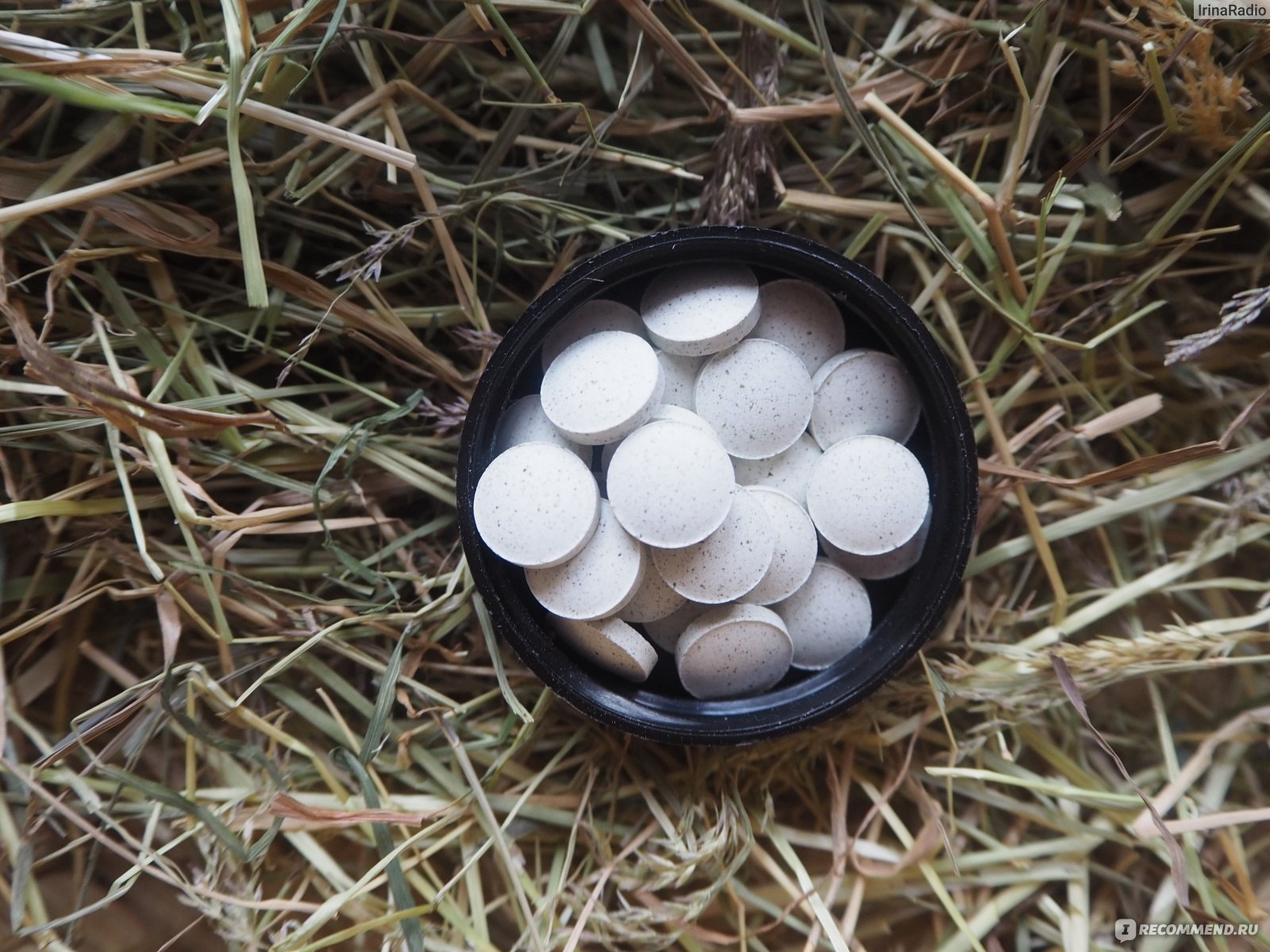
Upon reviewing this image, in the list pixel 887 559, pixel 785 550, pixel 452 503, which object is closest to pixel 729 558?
pixel 785 550

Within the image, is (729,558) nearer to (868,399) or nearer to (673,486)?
(673,486)

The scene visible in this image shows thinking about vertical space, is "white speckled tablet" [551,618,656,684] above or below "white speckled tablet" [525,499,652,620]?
below

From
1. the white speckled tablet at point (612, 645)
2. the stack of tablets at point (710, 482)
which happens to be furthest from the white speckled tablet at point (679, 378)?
the white speckled tablet at point (612, 645)


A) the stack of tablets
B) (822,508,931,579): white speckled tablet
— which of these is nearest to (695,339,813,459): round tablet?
the stack of tablets

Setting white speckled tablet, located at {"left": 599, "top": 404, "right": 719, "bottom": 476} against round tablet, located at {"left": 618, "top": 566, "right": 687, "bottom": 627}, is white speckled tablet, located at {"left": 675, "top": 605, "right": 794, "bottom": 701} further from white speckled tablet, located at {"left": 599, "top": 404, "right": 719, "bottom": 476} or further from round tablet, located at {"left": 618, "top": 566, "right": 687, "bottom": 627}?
white speckled tablet, located at {"left": 599, "top": 404, "right": 719, "bottom": 476}

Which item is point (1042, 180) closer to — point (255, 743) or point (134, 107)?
point (134, 107)

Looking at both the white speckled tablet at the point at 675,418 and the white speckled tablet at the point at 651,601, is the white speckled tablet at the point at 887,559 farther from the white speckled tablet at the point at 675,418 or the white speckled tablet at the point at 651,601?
the white speckled tablet at the point at 675,418
